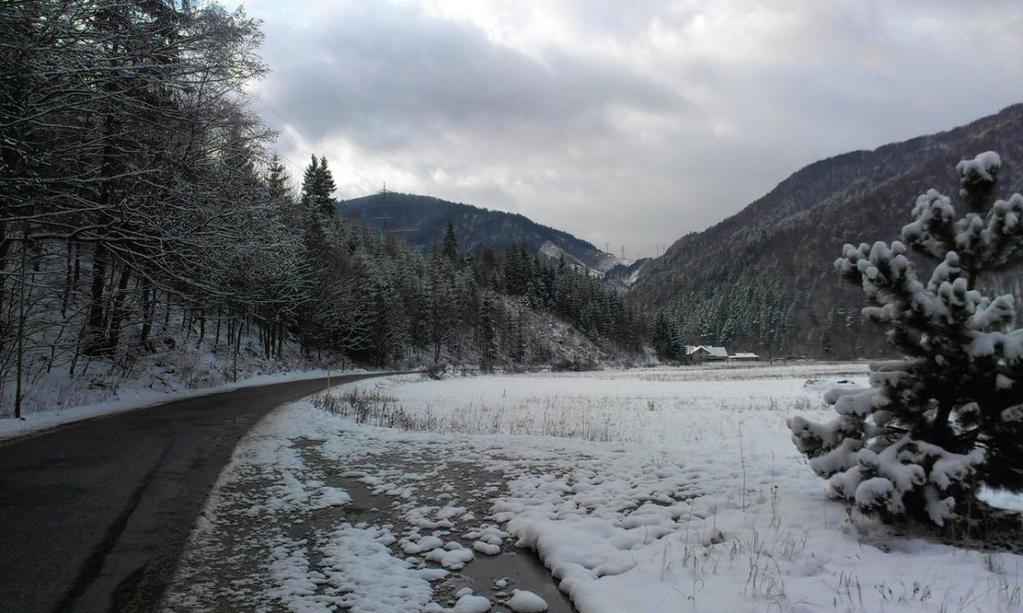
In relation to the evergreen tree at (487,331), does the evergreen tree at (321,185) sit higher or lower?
higher

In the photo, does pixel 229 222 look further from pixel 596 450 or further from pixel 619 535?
pixel 619 535

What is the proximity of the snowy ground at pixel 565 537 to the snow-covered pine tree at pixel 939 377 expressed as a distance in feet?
1.83

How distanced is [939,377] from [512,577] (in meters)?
4.65

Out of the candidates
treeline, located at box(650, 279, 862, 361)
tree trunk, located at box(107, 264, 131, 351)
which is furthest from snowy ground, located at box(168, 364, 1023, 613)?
treeline, located at box(650, 279, 862, 361)

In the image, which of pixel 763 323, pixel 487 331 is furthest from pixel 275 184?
pixel 763 323

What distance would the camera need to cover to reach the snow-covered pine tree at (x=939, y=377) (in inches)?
185

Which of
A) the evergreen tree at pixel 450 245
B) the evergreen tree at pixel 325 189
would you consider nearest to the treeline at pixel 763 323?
the evergreen tree at pixel 450 245

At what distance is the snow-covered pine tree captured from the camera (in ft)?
15.5

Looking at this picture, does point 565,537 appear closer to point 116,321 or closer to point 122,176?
point 122,176

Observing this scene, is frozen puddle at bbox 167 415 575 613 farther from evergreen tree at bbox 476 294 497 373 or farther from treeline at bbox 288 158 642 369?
evergreen tree at bbox 476 294 497 373

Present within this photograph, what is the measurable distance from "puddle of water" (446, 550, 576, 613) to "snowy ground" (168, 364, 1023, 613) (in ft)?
0.13

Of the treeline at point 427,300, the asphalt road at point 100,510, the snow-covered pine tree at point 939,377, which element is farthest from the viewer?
the treeline at point 427,300

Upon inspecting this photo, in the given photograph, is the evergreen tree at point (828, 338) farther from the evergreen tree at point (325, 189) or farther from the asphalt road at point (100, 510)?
the asphalt road at point (100, 510)

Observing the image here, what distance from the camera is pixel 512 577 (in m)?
4.76
